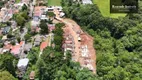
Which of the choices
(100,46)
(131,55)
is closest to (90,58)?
(100,46)

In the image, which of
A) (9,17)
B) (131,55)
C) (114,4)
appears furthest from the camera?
(9,17)

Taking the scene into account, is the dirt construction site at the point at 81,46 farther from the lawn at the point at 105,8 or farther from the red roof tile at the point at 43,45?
the lawn at the point at 105,8

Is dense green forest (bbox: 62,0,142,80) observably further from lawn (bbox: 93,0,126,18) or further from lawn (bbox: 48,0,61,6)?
lawn (bbox: 93,0,126,18)

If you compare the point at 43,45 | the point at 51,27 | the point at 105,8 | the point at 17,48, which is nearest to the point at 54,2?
the point at 105,8

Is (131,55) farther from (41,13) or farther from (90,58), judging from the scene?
(41,13)

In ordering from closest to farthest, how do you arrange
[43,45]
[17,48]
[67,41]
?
[17,48]
[67,41]
[43,45]

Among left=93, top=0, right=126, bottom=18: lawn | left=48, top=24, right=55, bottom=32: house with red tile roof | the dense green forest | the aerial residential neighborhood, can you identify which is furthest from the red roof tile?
left=93, top=0, right=126, bottom=18: lawn

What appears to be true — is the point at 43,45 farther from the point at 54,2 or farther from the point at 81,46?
the point at 54,2
